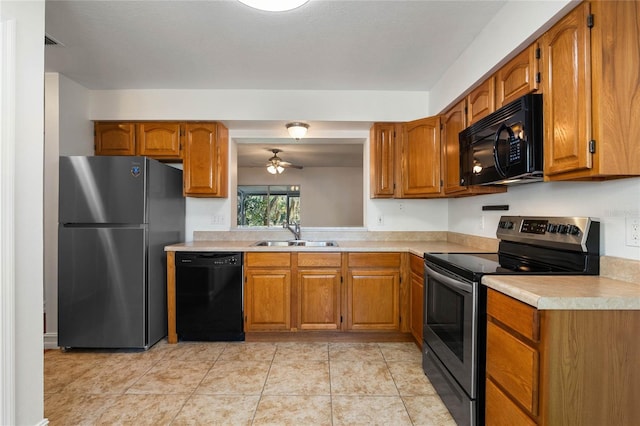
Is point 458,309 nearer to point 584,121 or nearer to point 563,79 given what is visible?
point 584,121

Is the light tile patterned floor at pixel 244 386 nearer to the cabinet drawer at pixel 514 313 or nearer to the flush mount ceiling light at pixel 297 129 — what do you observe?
the cabinet drawer at pixel 514 313

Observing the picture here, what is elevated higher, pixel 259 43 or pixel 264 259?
pixel 259 43

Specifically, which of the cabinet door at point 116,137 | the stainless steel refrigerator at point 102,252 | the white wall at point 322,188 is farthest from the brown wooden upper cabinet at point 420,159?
the white wall at point 322,188

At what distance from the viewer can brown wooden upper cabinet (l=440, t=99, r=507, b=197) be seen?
2471mm

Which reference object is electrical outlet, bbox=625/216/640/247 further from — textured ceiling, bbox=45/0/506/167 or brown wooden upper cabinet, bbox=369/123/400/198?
brown wooden upper cabinet, bbox=369/123/400/198

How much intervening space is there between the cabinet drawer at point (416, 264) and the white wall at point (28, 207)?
2.42m

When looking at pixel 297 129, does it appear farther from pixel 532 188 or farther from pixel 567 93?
pixel 567 93

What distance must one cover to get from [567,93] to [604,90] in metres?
0.15

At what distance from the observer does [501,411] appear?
141 cm

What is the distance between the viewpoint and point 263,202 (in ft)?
23.9

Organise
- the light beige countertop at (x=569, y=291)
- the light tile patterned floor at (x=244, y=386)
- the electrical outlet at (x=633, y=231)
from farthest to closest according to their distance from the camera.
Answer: the light tile patterned floor at (x=244, y=386)
the electrical outlet at (x=633, y=231)
the light beige countertop at (x=569, y=291)

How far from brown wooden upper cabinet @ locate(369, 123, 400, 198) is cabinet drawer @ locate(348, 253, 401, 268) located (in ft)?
2.16

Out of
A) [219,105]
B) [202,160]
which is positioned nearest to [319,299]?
[202,160]

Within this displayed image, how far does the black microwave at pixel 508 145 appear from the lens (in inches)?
63.6
